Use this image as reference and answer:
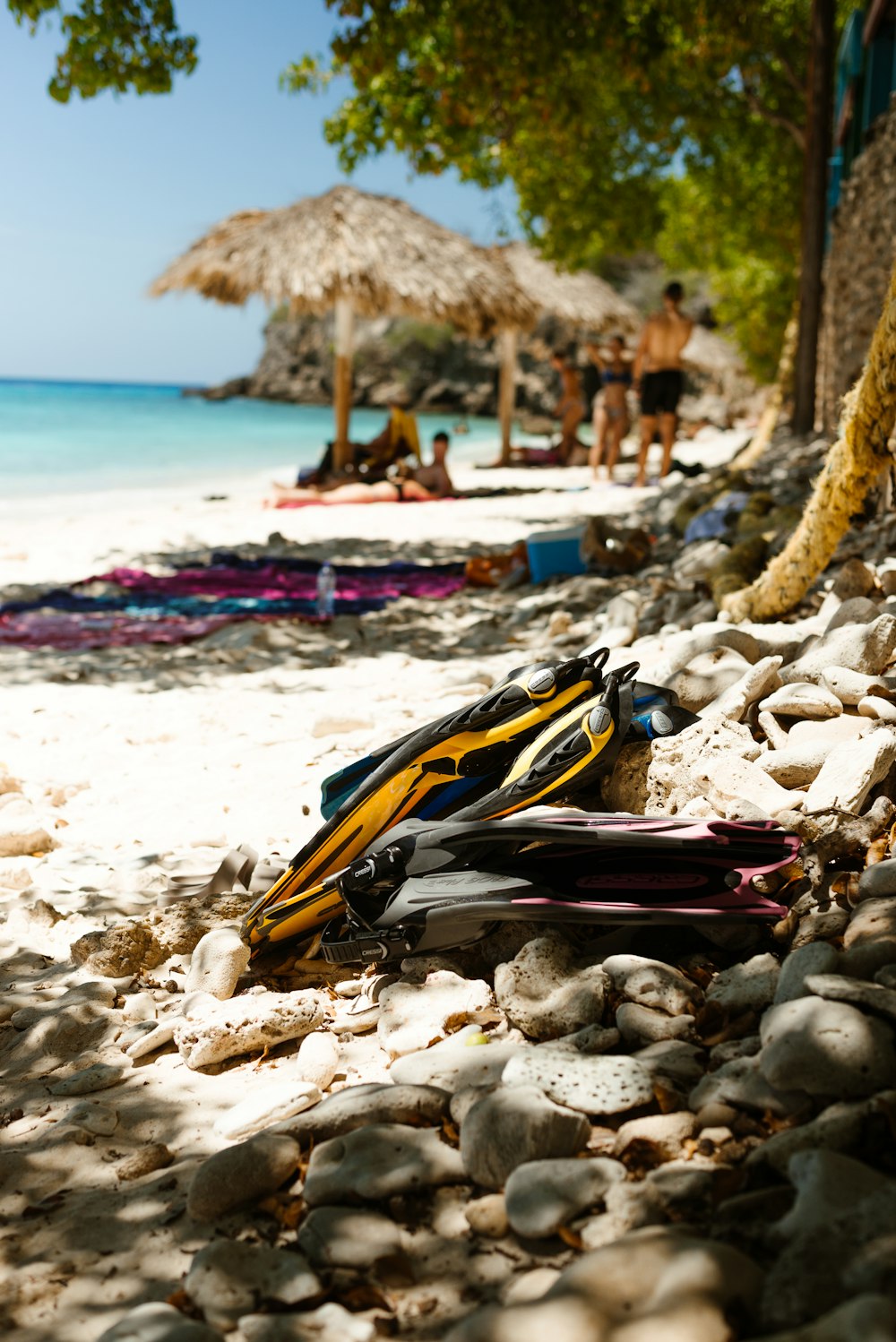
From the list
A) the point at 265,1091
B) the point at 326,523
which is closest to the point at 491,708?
the point at 265,1091

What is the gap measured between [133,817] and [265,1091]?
1.73 metres

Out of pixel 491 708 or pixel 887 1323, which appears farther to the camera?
pixel 491 708

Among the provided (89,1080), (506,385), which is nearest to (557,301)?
(506,385)

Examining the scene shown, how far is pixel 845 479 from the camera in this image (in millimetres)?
3404

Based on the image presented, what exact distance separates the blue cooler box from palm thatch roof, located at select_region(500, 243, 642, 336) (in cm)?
998

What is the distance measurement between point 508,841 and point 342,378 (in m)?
11.9

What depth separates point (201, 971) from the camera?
2.39m

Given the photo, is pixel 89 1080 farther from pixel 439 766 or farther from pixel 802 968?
pixel 802 968

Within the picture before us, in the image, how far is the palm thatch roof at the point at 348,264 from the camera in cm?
1199

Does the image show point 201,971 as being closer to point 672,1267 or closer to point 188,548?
point 672,1267

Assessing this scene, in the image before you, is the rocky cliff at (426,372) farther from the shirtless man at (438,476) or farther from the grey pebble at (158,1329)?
the grey pebble at (158,1329)

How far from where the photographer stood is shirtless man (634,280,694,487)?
423 inches

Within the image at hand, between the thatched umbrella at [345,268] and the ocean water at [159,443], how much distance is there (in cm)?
463

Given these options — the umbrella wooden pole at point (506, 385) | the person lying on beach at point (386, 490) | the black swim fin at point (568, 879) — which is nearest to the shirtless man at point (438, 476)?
the person lying on beach at point (386, 490)
